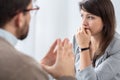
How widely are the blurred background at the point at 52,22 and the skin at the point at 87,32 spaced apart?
67cm

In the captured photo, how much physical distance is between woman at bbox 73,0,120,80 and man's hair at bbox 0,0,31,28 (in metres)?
0.82

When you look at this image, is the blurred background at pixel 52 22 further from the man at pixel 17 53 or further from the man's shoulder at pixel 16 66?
the man's shoulder at pixel 16 66

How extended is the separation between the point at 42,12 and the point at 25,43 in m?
0.34

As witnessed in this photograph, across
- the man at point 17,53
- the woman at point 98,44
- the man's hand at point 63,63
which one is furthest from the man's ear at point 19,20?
the woman at point 98,44

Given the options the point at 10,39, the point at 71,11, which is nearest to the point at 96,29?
the point at 71,11

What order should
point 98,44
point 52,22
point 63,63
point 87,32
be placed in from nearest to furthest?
point 63,63 → point 87,32 → point 98,44 → point 52,22

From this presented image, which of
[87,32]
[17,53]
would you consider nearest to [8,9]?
[17,53]

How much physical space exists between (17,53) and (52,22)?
1590 mm

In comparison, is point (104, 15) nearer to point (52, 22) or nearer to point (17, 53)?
point (52, 22)

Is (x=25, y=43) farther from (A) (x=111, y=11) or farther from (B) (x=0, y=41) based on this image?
(B) (x=0, y=41)

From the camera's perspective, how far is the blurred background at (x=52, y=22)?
2.42 metres

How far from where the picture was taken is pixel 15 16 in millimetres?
942

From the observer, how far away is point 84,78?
1637 millimetres

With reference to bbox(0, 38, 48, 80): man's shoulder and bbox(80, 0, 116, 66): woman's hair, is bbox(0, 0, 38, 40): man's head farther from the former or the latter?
bbox(80, 0, 116, 66): woman's hair
